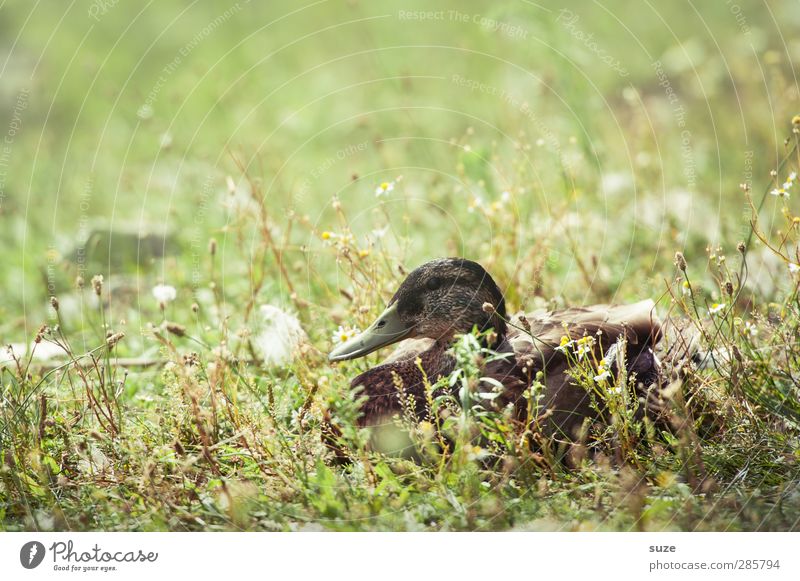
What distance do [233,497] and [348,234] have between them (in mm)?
1300

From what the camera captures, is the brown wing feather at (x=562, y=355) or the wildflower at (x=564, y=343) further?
the brown wing feather at (x=562, y=355)

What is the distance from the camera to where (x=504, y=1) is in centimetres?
625

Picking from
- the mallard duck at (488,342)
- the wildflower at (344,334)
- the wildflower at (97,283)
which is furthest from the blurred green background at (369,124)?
the wildflower at (97,283)

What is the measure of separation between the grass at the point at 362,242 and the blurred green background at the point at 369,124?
0.09 feet

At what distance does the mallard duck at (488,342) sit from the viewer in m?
3.46

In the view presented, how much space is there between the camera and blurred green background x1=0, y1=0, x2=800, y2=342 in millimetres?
5461

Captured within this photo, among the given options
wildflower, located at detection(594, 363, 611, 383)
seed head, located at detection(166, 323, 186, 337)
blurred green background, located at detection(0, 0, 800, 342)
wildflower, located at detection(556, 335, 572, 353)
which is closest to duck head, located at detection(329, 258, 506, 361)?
wildflower, located at detection(556, 335, 572, 353)

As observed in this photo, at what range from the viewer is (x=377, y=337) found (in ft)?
11.9

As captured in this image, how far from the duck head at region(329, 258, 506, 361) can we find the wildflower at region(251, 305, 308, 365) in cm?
52

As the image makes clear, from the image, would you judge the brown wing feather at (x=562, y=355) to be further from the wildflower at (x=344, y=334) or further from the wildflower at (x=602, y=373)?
the wildflower at (x=344, y=334)

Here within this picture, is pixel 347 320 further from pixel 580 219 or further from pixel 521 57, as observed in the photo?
pixel 521 57

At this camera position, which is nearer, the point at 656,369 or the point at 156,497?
the point at 156,497

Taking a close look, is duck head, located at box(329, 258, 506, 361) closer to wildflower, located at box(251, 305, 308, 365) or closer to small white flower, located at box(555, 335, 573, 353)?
small white flower, located at box(555, 335, 573, 353)
